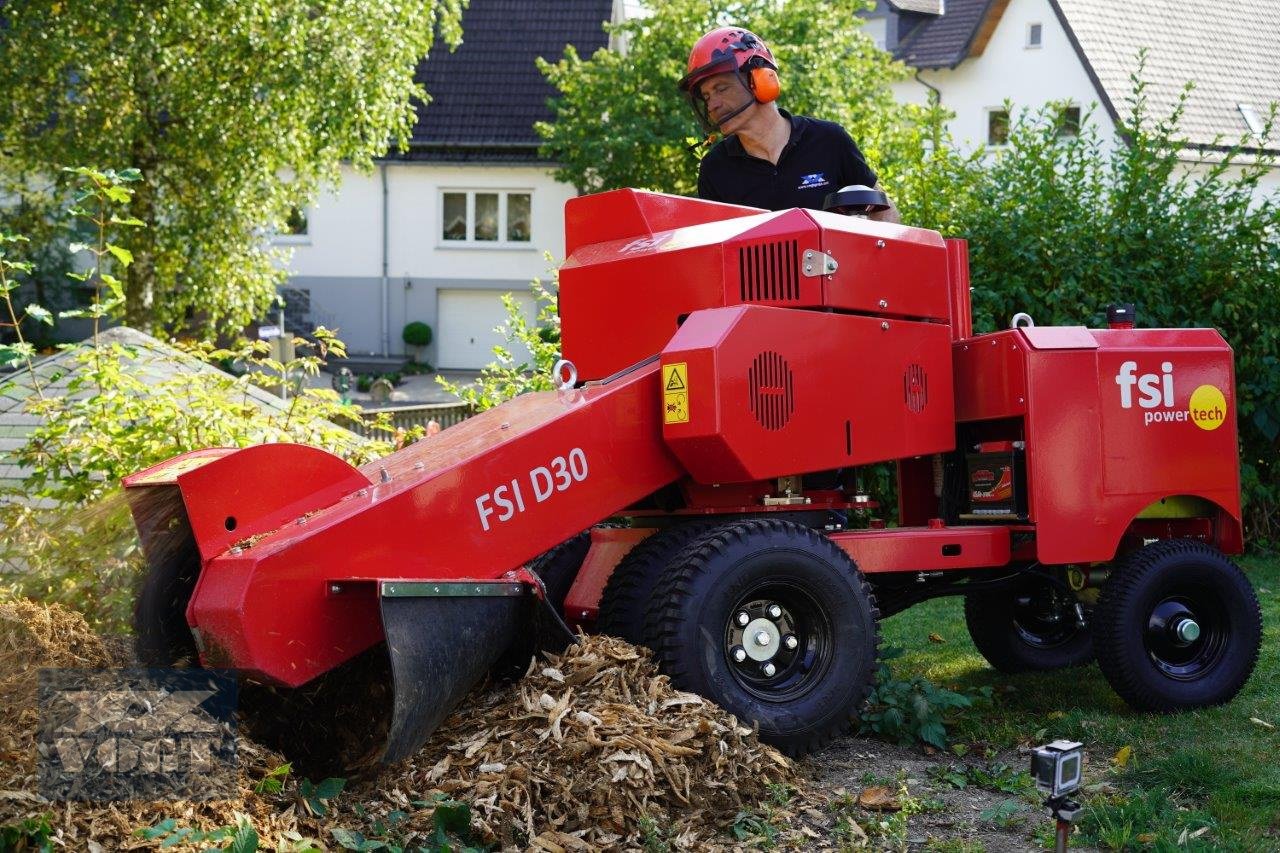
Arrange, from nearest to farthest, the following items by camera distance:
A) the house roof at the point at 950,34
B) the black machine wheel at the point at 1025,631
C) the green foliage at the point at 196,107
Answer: the black machine wheel at the point at 1025,631
the green foliage at the point at 196,107
the house roof at the point at 950,34

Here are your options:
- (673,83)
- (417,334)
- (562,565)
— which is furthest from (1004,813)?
(417,334)

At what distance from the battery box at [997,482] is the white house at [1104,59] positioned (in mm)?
27937

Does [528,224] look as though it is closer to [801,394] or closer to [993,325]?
[993,325]

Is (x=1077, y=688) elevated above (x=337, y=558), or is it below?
below

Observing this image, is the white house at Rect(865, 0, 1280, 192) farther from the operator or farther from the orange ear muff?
the orange ear muff

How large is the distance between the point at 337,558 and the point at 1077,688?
11.2 feet

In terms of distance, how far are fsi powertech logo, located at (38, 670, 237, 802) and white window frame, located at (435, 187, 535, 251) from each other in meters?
31.6

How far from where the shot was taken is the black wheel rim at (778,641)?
4789mm

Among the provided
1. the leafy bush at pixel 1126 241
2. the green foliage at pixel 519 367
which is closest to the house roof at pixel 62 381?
the green foliage at pixel 519 367

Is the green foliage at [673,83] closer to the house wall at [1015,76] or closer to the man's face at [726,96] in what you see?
the house wall at [1015,76]

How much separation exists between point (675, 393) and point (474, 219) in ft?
104

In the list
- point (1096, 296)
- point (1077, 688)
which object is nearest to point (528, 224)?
point (1096, 296)

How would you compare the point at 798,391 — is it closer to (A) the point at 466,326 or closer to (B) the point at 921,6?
(A) the point at 466,326

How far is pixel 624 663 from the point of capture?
454 cm
